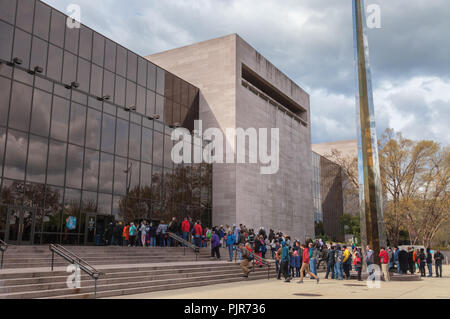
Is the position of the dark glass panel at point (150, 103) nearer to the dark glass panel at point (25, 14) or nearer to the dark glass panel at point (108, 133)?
the dark glass panel at point (108, 133)

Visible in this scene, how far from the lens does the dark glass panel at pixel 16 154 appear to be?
802 inches

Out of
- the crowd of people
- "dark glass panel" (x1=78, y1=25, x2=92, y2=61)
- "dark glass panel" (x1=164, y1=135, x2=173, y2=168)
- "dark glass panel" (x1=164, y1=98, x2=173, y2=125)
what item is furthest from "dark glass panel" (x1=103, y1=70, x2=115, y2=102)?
the crowd of people

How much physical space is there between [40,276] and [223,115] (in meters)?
25.2

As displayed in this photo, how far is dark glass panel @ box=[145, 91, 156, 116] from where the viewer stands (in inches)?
1181

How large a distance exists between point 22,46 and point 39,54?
1010 mm

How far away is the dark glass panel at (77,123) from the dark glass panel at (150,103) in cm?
594

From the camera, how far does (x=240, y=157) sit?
3531 cm

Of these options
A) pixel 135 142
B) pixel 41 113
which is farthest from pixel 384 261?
pixel 41 113

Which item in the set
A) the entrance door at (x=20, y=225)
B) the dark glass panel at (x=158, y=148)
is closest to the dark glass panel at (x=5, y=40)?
the entrance door at (x=20, y=225)

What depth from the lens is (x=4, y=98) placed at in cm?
2055

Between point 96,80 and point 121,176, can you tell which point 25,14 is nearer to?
point 96,80

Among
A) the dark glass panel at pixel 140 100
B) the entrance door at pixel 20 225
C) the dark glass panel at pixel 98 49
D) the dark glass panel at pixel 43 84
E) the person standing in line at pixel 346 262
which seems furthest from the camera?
the dark glass panel at pixel 140 100
